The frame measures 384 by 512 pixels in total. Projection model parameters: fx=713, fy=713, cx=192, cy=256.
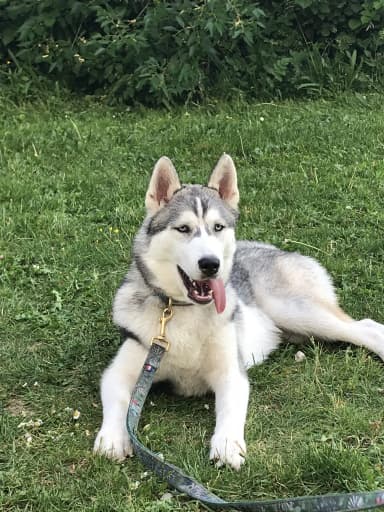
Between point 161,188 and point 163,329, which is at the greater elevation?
point 161,188

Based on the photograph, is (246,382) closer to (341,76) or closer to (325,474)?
(325,474)

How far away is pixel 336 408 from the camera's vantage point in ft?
11.1

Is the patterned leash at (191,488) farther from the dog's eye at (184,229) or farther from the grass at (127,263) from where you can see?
the dog's eye at (184,229)

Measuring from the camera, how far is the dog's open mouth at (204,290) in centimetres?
336

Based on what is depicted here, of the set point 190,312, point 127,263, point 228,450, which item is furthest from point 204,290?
point 127,263

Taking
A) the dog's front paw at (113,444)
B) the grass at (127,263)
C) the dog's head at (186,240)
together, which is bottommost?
the grass at (127,263)

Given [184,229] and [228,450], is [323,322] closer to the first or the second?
[184,229]

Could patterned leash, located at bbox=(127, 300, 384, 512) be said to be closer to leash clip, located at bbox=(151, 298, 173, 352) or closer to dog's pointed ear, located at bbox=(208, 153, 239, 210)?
leash clip, located at bbox=(151, 298, 173, 352)

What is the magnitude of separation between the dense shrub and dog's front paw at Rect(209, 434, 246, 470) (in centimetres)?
595

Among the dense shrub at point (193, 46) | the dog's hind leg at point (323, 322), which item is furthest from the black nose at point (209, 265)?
the dense shrub at point (193, 46)

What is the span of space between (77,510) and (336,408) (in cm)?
132

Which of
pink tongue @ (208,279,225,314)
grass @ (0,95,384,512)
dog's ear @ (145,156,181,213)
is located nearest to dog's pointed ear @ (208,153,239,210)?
dog's ear @ (145,156,181,213)

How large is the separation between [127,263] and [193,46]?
4.09 m

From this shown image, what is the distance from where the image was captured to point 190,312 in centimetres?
353
